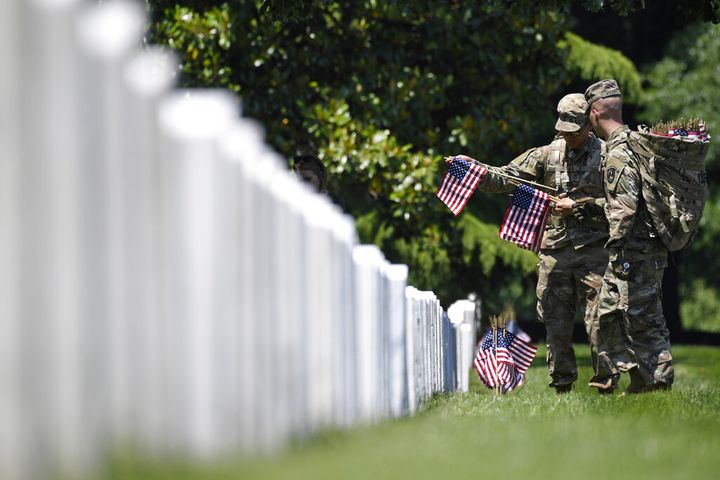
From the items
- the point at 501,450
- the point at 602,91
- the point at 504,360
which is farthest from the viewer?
the point at 504,360

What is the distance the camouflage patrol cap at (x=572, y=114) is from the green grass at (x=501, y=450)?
9.89 ft

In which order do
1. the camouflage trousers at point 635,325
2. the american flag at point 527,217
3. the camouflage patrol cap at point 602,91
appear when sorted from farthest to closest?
1. the american flag at point 527,217
2. the camouflage patrol cap at point 602,91
3. the camouflage trousers at point 635,325

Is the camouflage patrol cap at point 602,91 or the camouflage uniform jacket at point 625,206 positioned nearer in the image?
the camouflage uniform jacket at point 625,206

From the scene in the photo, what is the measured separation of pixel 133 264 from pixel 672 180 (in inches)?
258

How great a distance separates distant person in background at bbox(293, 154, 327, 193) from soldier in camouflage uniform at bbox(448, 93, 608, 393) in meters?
1.25

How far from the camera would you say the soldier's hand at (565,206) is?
9.91 meters

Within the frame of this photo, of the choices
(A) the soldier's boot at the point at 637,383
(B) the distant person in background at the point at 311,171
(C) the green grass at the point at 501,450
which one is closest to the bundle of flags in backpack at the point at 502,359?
(A) the soldier's boot at the point at 637,383

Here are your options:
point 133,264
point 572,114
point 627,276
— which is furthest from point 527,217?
point 133,264

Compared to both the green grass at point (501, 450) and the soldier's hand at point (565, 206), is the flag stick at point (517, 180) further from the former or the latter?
the green grass at point (501, 450)

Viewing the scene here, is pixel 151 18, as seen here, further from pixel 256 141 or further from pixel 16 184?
pixel 16 184

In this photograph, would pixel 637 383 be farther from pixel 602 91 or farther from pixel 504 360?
pixel 602 91

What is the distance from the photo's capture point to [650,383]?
962cm

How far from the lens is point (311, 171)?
980 centimetres

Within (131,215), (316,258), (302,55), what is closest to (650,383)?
(316,258)
